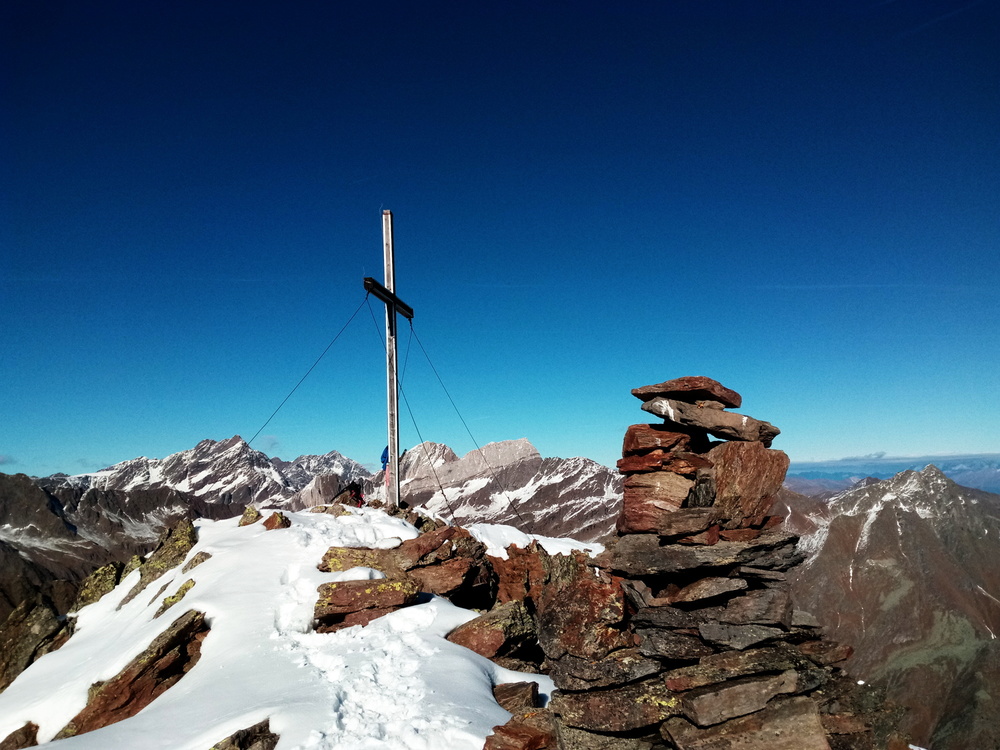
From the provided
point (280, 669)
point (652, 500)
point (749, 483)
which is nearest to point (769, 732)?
point (652, 500)

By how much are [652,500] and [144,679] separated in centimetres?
1532

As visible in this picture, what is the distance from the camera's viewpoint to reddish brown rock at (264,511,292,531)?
902 inches

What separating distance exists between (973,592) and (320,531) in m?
271

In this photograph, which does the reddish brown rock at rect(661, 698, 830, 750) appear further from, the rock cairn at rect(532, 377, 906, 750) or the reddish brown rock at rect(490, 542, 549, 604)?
the reddish brown rock at rect(490, 542, 549, 604)

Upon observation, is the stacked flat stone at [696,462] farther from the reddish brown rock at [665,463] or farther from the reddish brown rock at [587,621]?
the reddish brown rock at [587,621]

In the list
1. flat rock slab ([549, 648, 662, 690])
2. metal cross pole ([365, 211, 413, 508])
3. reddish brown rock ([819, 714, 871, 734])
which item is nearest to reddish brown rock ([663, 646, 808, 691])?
flat rock slab ([549, 648, 662, 690])

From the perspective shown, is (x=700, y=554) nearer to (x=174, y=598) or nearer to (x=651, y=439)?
(x=651, y=439)

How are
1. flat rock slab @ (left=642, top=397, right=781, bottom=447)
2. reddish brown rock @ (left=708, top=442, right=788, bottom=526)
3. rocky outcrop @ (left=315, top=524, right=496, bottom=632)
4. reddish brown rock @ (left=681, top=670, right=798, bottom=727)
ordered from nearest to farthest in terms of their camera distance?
reddish brown rock @ (left=681, top=670, right=798, bottom=727) < reddish brown rock @ (left=708, top=442, right=788, bottom=526) < flat rock slab @ (left=642, top=397, right=781, bottom=447) < rocky outcrop @ (left=315, top=524, right=496, bottom=632)

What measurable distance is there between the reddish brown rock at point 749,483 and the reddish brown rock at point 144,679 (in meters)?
15.8

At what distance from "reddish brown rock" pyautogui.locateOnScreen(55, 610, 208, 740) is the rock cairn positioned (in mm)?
11072

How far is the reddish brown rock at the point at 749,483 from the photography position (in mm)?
12539

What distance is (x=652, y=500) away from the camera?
12977 millimetres

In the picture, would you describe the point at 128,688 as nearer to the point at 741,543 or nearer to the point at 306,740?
the point at 306,740

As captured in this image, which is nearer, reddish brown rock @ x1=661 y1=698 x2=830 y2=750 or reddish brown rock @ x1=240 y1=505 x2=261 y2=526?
reddish brown rock @ x1=661 y1=698 x2=830 y2=750
